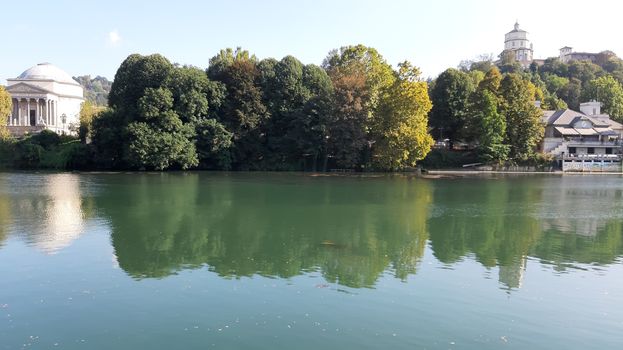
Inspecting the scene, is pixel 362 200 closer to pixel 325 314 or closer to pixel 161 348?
pixel 325 314

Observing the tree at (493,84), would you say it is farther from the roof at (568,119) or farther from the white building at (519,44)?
the white building at (519,44)

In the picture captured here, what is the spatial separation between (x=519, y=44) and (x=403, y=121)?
119330mm

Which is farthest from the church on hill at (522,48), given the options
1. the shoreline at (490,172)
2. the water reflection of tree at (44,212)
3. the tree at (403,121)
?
the water reflection of tree at (44,212)

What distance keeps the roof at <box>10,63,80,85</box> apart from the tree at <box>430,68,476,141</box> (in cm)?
6527

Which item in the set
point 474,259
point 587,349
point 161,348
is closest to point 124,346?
point 161,348

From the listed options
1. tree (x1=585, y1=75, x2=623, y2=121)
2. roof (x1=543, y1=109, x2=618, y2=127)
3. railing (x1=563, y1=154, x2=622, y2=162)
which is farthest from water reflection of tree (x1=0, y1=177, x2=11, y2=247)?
tree (x1=585, y1=75, x2=623, y2=121)

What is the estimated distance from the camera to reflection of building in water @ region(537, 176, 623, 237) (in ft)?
76.7

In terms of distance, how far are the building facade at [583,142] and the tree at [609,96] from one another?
1028cm

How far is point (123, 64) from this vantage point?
56.9m

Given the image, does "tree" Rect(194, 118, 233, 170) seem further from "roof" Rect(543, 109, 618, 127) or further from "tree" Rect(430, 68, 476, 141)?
"roof" Rect(543, 109, 618, 127)

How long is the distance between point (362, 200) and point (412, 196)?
4518 mm

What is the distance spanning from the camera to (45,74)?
9012 cm

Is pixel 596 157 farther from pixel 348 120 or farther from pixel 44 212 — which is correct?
pixel 44 212

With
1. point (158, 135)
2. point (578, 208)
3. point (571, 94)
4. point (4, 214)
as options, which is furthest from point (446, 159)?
point (4, 214)
